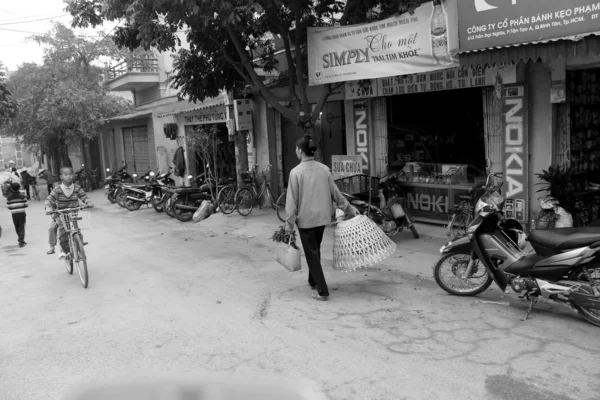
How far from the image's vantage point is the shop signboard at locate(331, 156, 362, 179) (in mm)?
10820

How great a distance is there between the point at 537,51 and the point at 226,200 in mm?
8771

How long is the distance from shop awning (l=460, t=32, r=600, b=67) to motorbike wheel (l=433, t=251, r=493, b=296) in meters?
2.65

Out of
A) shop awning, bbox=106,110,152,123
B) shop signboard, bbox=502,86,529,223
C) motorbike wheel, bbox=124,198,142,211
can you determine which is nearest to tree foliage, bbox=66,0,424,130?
shop signboard, bbox=502,86,529,223

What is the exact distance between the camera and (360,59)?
9062 millimetres

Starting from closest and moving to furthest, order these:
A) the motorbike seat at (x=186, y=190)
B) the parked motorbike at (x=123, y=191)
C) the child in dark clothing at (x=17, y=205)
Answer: the child in dark clothing at (x=17, y=205), the motorbike seat at (x=186, y=190), the parked motorbike at (x=123, y=191)

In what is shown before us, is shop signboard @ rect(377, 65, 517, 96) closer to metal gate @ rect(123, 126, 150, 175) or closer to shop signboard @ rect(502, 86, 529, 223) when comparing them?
shop signboard @ rect(502, 86, 529, 223)

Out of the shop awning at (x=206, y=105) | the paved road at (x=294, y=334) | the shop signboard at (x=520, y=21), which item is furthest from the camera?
the shop awning at (x=206, y=105)

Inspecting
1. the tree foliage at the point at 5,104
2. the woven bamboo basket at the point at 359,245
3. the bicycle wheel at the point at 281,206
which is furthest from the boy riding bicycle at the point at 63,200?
the tree foliage at the point at 5,104

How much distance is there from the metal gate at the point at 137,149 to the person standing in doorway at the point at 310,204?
60.0 feet

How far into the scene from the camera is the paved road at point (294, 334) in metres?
4.18

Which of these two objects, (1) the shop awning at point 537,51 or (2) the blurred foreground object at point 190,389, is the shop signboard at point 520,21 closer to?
(1) the shop awning at point 537,51

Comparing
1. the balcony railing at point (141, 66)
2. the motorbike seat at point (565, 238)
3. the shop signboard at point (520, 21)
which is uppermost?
the balcony railing at point (141, 66)

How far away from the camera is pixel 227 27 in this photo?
9570 millimetres

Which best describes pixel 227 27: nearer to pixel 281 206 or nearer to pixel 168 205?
pixel 281 206
